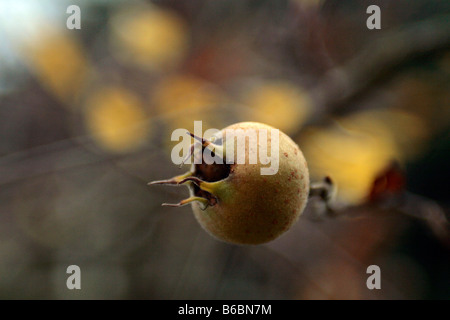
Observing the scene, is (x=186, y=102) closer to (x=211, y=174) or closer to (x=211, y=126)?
(x=211, y=126)

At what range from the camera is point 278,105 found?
9.10ft

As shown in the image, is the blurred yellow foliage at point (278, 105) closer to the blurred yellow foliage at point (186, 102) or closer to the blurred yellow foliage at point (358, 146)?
the blurred yellow foliage at point (358, 146)

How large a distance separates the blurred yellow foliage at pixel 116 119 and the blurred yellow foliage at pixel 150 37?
1.24 feet

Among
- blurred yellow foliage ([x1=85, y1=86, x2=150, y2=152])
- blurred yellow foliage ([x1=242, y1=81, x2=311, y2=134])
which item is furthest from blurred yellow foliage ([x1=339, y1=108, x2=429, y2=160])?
blurred yellow foliage ([x1=85, y1=86, x2=150, y2=152])

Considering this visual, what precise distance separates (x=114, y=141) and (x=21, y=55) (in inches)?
50.6

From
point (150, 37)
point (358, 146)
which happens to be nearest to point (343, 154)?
point (358, 146)

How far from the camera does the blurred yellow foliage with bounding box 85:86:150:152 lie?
2.92m

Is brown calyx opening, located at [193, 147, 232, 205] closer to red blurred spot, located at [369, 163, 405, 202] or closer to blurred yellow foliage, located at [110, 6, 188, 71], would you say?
red blurred spot, located at [369, 163, 405, 202]

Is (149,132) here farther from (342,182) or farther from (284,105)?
(342,182)

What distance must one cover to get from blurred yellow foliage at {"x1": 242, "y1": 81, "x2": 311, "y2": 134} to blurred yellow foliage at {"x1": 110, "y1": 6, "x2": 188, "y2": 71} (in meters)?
0.83

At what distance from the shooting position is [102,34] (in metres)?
4.61

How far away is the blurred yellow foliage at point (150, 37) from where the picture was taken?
11.2 ft

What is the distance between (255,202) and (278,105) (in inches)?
73.8

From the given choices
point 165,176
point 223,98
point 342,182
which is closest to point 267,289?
point 165,176
